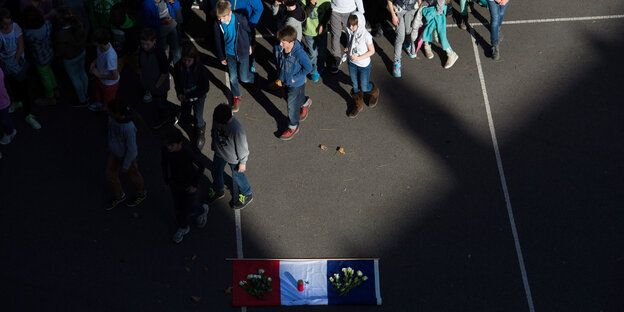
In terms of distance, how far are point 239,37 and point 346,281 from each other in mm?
4005

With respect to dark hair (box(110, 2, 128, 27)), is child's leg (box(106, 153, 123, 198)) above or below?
below

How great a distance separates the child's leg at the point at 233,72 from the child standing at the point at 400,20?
271 cm

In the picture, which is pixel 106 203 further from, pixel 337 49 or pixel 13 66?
pixel 337 49

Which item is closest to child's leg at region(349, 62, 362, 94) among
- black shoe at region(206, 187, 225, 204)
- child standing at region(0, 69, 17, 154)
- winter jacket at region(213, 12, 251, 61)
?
winter jacket at region(213, 12, 251, 61)

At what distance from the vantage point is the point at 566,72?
12461mm

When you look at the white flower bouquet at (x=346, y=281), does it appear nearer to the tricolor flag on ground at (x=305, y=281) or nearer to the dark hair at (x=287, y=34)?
the tricolor flag on ground at (x=305, y=281)

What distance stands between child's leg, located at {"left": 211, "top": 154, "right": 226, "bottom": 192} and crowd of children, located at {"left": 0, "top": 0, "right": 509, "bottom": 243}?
22 mm

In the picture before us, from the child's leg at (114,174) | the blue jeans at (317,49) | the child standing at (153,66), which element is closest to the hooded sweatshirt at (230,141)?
the child's leg at (114,174)

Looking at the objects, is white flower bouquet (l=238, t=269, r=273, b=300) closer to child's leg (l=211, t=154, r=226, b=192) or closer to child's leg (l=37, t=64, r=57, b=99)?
child's leg (l=211, t=154, r=226, b=192)

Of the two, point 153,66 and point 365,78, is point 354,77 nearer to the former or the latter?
point 365,78

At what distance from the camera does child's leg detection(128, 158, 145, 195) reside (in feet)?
33.0

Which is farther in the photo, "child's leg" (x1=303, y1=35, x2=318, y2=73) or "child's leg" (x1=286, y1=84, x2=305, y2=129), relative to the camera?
"child's leg" (x1=303, y1=35, x2=318, y2=73)

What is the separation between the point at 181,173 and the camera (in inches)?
360

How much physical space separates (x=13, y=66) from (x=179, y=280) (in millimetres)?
4174
